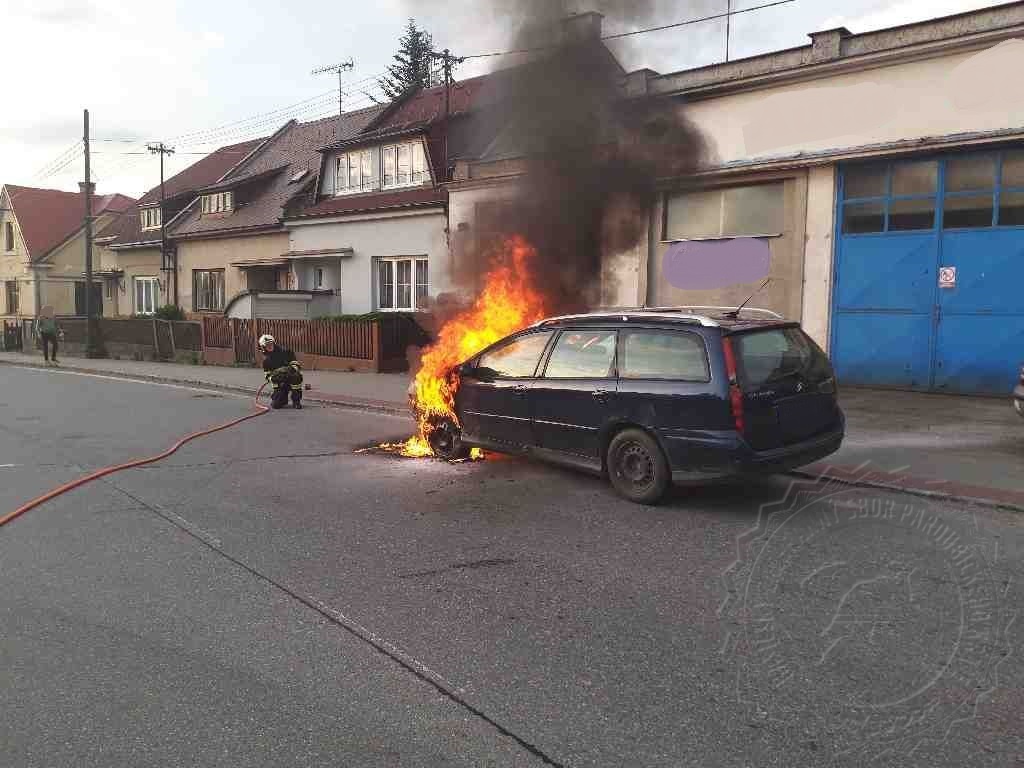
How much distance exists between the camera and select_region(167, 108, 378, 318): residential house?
Answer: 2498 centimetres

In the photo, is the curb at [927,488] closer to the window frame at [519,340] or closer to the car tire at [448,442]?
the window frame at [519,340]

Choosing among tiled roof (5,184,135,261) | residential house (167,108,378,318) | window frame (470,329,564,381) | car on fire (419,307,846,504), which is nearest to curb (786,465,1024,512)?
car on fire (419,307,846,504)

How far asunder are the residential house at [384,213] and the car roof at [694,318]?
42.7ft

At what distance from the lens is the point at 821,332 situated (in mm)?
12430

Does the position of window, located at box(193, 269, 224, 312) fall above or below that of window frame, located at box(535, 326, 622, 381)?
above

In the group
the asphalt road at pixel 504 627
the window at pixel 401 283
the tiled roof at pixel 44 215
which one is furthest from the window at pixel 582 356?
the tiled roof at pixel 44 215

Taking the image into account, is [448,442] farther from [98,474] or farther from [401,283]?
[401,283]

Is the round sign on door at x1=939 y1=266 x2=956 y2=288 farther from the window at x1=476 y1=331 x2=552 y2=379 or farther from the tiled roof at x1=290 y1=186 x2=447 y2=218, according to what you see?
Answer: the tiled roof at x1=290 y1=186 x2=447 y2=218

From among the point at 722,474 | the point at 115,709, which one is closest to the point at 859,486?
the point at 722,474

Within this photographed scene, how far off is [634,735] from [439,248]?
18.2 metres

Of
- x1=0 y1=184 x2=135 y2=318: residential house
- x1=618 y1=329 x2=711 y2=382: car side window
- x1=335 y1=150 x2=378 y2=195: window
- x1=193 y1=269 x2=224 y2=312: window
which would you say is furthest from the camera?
x1=0 y1=184 x2=135 y2=318: residential house

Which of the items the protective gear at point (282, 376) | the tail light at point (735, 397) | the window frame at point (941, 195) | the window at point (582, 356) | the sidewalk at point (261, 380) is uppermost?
the window frame at point (941, 195)

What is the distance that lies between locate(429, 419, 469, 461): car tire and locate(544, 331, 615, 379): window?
4.89 feet

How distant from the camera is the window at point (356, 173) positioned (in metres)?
23.4
